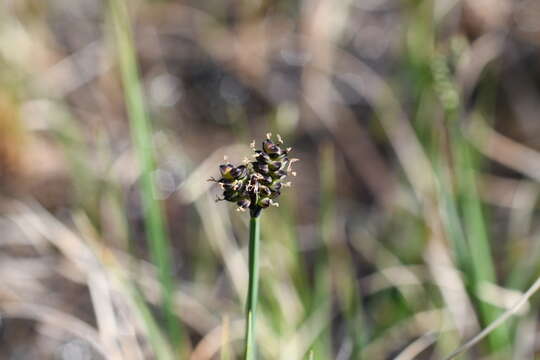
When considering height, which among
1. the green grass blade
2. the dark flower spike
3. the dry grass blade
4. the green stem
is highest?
the green grass blade

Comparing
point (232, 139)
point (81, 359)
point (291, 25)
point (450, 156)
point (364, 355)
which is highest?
point (291, 25)

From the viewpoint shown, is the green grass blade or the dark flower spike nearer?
the dark flower spike

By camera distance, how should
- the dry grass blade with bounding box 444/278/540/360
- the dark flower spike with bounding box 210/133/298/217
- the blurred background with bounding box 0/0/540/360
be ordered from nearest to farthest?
the dark flower spike with bounding box 210/133/298/217, the dry grass blade with bounding box 444/278/540/360, the blurred background with bounding box 0/0/540/360

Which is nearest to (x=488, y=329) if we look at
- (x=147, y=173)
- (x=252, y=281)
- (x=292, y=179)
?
(x=252, y=281)

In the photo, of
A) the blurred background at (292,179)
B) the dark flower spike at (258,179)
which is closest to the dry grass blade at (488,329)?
the blurred background at (292,179)

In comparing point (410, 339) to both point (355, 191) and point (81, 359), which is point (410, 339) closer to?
point (355, 191)

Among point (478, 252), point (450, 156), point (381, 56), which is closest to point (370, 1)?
point (381, 56)

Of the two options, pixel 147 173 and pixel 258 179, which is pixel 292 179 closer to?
pixel 147 173

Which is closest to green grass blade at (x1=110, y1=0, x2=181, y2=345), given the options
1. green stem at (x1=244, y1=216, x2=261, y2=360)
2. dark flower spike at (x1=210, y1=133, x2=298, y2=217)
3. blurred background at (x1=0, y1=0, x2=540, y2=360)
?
blurred background at (x1=0, y1=0, x2=540, y2=360)

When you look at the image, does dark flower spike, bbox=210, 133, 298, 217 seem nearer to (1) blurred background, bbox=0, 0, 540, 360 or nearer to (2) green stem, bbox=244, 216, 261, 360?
(2) green stem, bbox=244, 216, 261, 360
